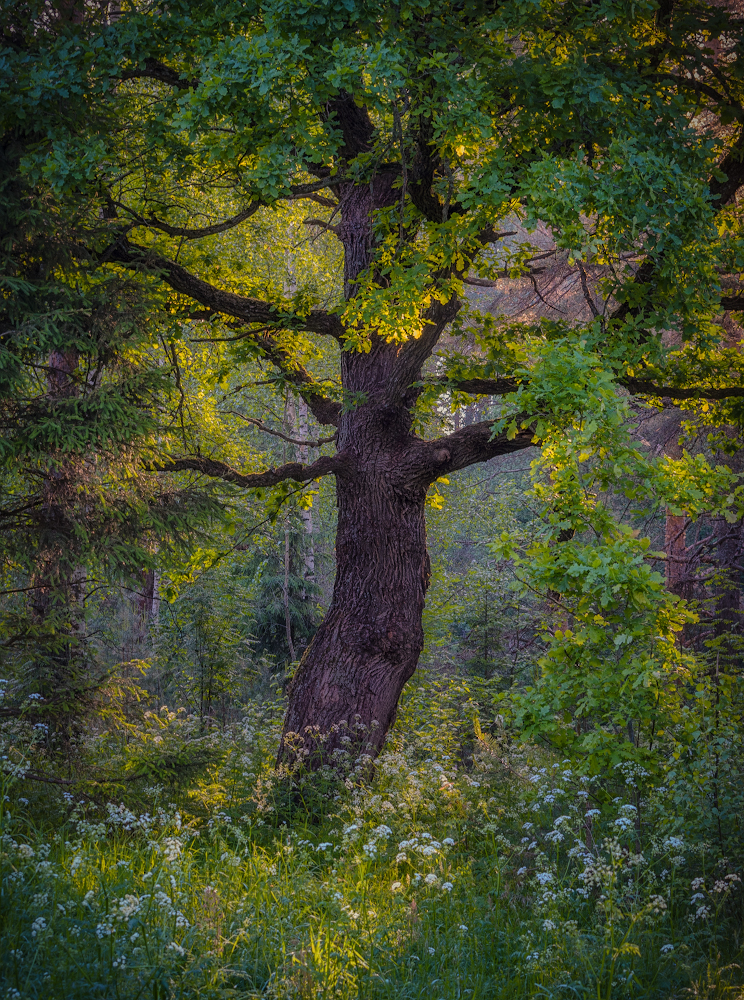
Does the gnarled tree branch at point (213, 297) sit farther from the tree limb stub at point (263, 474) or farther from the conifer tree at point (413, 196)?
the tree limb stub at point (263, 474)

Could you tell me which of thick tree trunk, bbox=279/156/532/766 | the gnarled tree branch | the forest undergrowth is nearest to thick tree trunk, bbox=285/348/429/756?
thick tree trunk, bbox=279/156/532/766

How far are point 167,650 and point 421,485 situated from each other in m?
5.76

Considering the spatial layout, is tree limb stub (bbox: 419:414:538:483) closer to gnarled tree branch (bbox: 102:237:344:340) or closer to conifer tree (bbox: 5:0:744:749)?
conifer tree (bbox: 5:0:744:749)

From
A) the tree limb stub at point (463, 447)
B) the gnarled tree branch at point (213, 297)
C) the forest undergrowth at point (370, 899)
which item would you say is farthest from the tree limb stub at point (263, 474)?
the forest undergrowth at point (370, 899)

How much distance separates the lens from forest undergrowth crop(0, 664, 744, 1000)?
3160 millimetres

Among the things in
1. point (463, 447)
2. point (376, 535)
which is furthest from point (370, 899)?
point (463, 447)

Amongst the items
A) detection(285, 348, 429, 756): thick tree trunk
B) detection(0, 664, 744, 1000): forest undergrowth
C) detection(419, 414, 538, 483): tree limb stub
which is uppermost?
detection(419, 414, 538, 483): tree limb stub

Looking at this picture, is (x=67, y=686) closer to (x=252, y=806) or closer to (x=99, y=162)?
(x=252, y=806)

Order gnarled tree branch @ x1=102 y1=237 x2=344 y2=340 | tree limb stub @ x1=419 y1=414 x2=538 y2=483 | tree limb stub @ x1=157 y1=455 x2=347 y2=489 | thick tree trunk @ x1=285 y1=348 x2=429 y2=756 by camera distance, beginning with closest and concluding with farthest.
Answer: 1. gnarled tree branch @ x1=102 y1=237 x2=344 y2=340
2. thick tree trunk @ x1=285 y1=348 x2=429 y2=756
3. tree limb stub @ x1=419 y1=414 x2=538 y2=483
4. tree limb stub @ x1=157 y1=455 x2=347 y2=489

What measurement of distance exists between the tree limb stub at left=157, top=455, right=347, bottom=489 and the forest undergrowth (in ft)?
8.76

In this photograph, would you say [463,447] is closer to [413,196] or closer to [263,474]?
[263,474]

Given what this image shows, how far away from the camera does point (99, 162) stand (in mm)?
5898

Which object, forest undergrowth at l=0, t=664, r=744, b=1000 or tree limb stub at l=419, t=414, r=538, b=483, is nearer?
forest undergrowth at l=0, t=664, r=744, b=1000

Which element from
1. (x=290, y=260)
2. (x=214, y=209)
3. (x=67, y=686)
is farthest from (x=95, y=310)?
(x=290, y=260)
